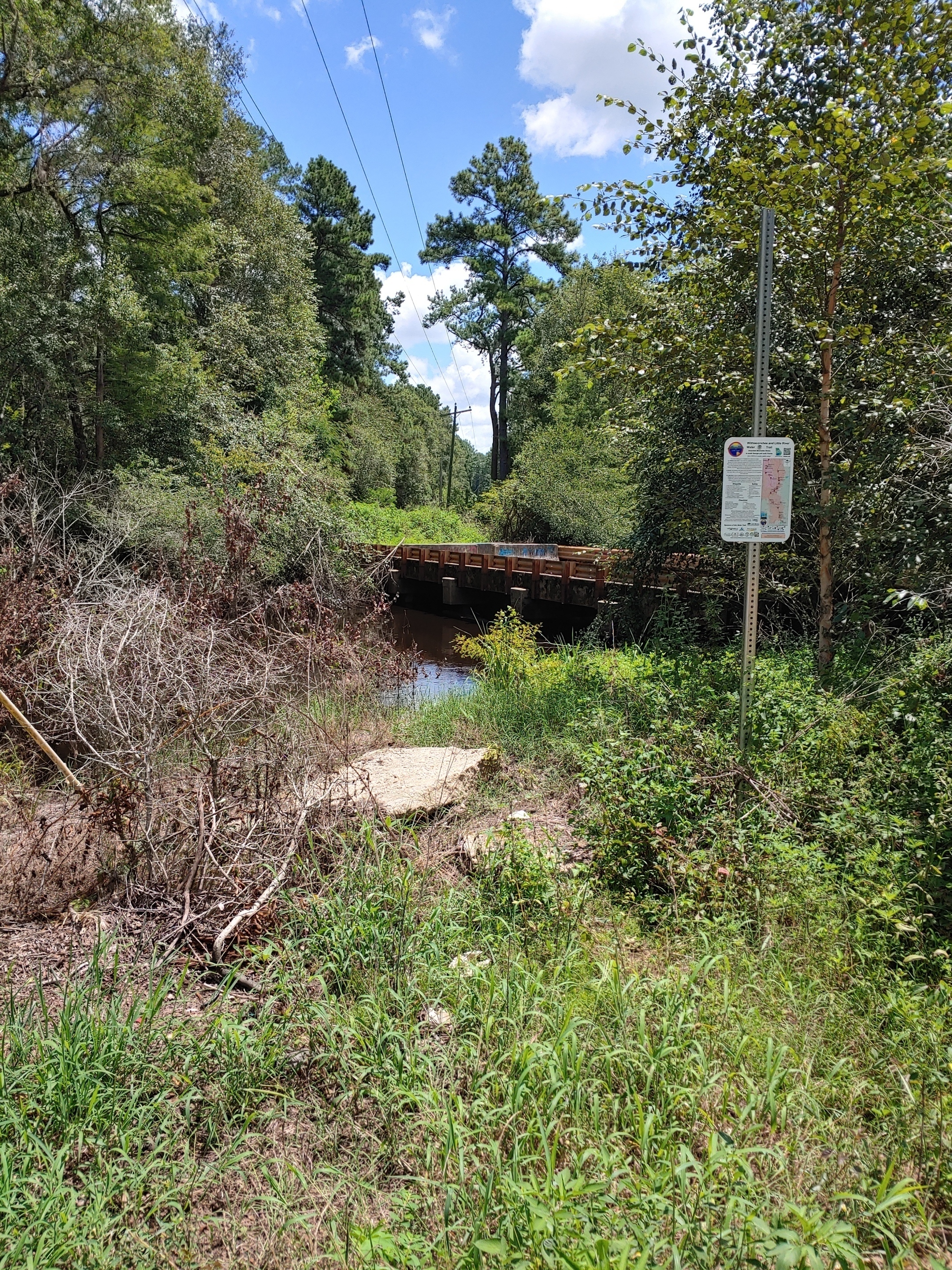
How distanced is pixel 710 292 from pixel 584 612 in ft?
28.0

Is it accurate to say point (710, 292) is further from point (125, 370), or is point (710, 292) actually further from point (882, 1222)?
point (125, 370)

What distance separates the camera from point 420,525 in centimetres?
3197

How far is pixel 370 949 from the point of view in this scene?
2.99 metres

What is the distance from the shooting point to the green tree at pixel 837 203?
4.50 m

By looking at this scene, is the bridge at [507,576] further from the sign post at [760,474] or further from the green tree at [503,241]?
the green tree at [503,241]

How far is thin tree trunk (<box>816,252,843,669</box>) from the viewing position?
5.07 metres

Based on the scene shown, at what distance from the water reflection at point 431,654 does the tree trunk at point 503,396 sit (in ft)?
64.3

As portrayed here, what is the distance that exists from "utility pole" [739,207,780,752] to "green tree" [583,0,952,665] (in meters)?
0.86

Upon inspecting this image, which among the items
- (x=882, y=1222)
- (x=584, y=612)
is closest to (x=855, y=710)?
(x=882, y=1222)

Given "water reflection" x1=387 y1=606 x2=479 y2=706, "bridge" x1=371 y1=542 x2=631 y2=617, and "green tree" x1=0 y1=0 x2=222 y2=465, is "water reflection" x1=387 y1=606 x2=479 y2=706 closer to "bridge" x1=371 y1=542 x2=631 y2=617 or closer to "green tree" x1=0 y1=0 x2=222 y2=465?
"bridge" x1=371 y1=542 x2=631 y2=617

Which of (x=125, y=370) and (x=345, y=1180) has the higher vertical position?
(x=125, y=370)

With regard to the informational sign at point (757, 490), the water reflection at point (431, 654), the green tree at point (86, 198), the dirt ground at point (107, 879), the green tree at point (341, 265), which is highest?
the green tree at point (341, 265)

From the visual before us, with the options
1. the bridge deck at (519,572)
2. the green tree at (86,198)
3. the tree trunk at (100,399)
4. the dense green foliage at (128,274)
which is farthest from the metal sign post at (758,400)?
the tree trunk at (100,399)

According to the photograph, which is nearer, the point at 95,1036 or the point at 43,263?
the point at 95,1036
